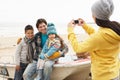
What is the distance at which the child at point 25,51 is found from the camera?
5352 millimetres

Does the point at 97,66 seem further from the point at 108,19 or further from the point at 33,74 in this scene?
the point at 33,74

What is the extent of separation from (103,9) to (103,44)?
0.32m

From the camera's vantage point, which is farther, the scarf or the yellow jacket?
the scarf

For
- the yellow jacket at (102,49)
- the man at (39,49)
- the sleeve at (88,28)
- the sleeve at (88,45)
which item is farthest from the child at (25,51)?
the sleeve at (88,45)

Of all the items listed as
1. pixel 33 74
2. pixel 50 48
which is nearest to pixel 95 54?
pixel 50 48

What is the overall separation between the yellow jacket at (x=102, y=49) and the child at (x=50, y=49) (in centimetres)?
205

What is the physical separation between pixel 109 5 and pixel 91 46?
0.41 m

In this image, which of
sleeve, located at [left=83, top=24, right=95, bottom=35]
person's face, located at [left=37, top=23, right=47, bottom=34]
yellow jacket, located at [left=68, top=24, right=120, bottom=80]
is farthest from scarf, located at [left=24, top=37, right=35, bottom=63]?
yellow jacket, located at [left=68, top=24, right=120, bottom=80]

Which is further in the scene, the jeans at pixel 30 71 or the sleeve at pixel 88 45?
the jeans at pixel 30 71

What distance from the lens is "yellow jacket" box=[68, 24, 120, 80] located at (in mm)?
2777

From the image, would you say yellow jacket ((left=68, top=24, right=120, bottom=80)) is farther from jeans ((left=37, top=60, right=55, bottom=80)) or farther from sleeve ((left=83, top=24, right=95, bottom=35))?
jeans ((left=37, top=60, right=55, bottom=80))

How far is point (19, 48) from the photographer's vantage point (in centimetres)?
549

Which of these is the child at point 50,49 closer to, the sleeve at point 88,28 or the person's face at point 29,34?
the person's face at point 29,34

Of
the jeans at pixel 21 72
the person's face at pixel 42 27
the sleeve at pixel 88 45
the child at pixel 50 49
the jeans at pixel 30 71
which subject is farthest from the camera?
the jeans at pixel 21 72
